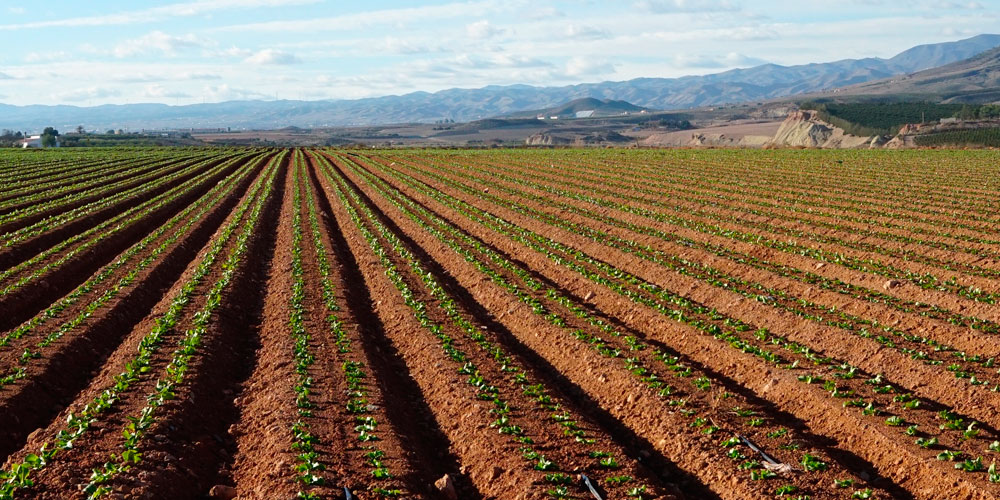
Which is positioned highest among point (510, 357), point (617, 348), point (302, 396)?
point (302, 396)

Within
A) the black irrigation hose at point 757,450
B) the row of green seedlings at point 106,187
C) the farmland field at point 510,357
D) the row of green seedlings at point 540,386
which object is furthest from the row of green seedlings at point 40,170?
the black irrigation hose at point 757,450

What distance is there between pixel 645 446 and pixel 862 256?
1378 centimetres

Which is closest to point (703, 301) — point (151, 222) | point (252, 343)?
point (252, 343)

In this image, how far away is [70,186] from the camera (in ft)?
142

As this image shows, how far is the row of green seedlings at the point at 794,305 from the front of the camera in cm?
1235

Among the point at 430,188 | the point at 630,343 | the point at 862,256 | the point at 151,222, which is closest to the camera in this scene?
the point at 630,343

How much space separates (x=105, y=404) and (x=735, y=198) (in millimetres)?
27730

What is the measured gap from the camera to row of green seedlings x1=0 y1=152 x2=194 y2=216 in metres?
35.3

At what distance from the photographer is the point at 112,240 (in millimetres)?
25172

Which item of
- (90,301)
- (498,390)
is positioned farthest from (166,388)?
(90,301)

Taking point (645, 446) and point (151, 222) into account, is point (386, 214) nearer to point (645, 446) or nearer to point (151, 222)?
point (151, 222)

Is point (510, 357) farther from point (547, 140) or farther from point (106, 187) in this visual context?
point (547, 140)

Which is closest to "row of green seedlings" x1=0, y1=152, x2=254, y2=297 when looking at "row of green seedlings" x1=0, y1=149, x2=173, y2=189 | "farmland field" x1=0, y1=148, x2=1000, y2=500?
"farmland field" x1=0, y1=148, x2=1000, y2=500

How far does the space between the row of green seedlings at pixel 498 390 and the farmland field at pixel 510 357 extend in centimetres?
4
